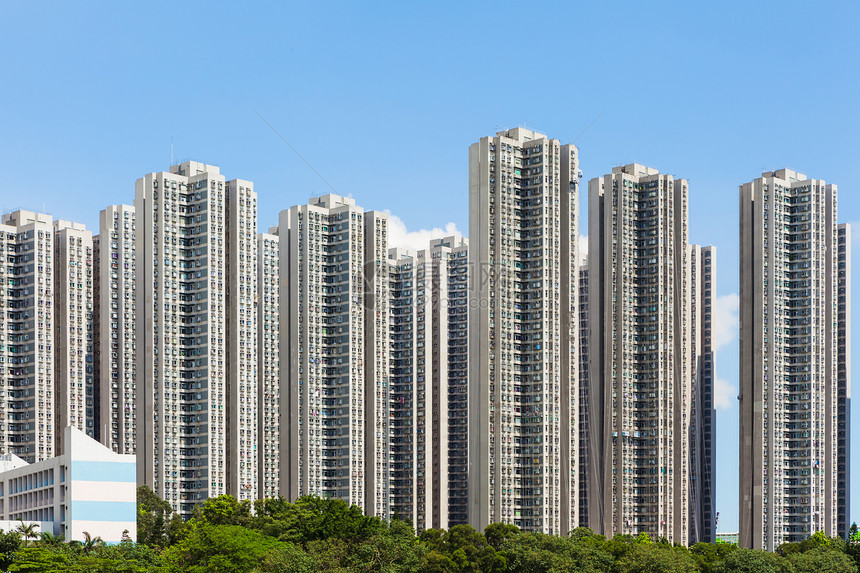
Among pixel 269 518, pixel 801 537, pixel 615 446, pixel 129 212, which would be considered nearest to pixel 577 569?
pixel 269 518

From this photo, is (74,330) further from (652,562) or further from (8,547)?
(652,562)

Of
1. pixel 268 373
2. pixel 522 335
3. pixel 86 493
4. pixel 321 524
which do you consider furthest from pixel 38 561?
pixel 268 373

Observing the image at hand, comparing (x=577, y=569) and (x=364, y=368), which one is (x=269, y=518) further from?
(x=364, y=368)

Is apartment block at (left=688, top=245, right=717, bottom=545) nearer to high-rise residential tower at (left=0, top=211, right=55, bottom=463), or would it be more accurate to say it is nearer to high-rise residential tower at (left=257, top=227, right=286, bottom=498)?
high-rise residential tower at (left=257, top=227, right=286, bottom=498)

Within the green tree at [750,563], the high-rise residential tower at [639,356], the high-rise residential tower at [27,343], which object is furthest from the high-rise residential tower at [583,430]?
the high-rise residential tower at [27,343]

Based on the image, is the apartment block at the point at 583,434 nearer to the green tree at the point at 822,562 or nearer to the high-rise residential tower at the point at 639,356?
the high-rise residential tower at the point at 639,356

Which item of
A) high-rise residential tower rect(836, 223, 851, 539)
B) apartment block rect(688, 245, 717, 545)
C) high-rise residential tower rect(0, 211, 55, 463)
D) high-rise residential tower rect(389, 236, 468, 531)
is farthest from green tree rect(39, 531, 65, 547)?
high-rise residential tower rect(836, 223, 851, 539)
